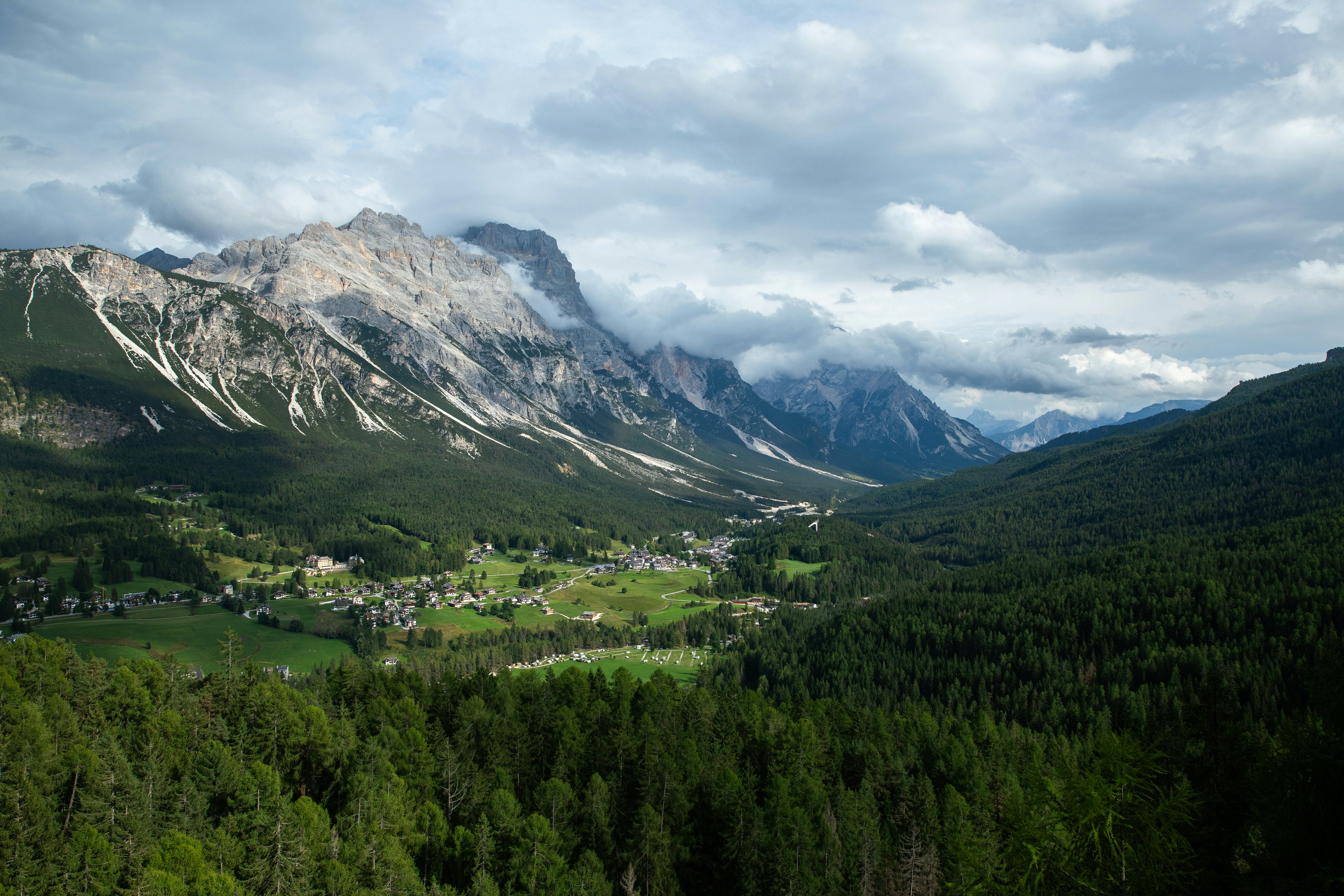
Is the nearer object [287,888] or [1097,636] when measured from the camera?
[287,888]

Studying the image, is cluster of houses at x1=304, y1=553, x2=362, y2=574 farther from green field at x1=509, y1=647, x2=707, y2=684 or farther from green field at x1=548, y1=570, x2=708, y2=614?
green field at x1=509, y1=647, x2=707, y2=684

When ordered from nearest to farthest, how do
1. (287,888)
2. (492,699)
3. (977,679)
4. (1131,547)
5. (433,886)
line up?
(287,888), (433,886), (492,699), (977,679), (1131,547)

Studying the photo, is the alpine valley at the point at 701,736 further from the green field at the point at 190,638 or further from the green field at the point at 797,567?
the green field at the point at 797,567

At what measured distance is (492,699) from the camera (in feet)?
181

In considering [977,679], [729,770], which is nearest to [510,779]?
[729,770]

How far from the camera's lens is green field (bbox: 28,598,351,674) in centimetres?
10031

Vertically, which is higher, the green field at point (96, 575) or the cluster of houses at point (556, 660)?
the green field at point (96, 575)

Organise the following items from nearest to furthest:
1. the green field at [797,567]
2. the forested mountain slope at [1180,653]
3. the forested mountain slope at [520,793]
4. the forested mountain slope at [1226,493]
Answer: the forested mountain slope at [1180,653]
the forested mountain slope at [520,793]
the forested mountain slope at [1226,493]
the green field at [797,567]

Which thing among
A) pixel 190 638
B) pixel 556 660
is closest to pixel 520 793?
pixel 556 660

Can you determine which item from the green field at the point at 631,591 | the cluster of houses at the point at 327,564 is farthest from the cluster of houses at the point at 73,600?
the green field at the point at 631,591

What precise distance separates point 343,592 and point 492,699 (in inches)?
4486

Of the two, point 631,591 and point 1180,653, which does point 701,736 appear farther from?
point 631,591

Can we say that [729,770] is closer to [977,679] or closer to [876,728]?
[876,728]

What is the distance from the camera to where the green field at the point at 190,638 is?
100312 mm
